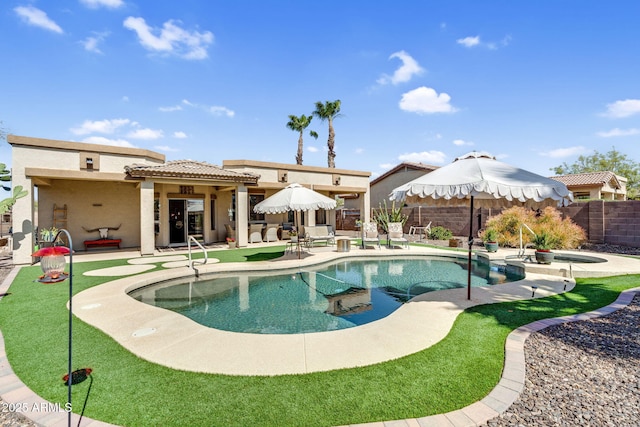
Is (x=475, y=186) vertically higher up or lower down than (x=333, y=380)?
higher up

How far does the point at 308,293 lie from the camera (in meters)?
7.89

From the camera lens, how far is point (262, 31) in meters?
14.5

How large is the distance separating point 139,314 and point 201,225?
12.6 metres

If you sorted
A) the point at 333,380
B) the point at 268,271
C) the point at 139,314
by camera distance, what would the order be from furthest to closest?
the point at 268,271 → the point at 139,314 → the point at 333,380

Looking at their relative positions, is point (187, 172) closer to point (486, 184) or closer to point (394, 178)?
point (486, 184)

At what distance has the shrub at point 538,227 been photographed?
13570 mm

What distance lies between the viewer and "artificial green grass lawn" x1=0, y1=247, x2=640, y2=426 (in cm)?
275

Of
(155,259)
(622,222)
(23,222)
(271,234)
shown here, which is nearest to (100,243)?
(23,222)

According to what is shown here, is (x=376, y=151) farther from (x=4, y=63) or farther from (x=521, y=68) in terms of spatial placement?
(x=4, y=63)

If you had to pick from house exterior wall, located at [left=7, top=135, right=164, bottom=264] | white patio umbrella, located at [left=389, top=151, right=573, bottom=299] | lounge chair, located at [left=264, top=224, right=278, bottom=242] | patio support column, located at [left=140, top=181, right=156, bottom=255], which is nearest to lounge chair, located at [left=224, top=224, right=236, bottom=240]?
lounge chair, located at [left=264, top=224, right=278, bottom=242]

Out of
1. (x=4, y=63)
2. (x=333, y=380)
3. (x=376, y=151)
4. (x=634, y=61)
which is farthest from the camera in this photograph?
(x=376, y=151)

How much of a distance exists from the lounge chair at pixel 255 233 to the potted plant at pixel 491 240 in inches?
491

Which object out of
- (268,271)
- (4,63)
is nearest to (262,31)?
(4,63)

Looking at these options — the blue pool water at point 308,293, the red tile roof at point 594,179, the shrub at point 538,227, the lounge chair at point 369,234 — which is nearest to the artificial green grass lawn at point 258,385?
the blue pool water at point 308,293
